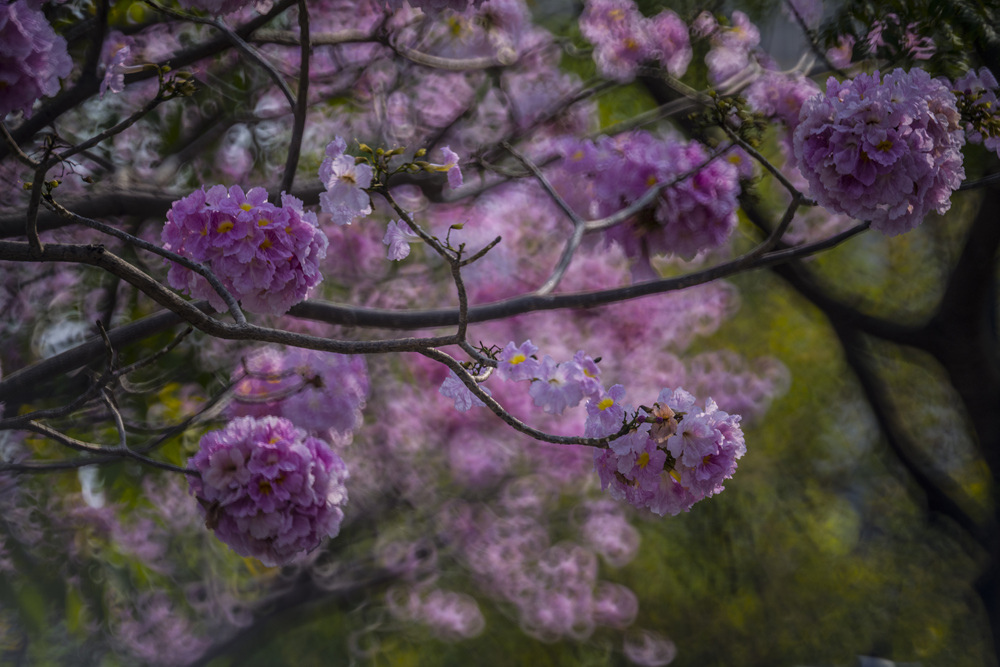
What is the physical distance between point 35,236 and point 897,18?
145cm

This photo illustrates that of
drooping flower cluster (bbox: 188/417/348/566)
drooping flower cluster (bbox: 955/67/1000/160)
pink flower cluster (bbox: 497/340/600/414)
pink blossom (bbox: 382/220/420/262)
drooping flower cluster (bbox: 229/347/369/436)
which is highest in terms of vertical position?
drooping flower cluster (bbox: 955/67/1000/160)

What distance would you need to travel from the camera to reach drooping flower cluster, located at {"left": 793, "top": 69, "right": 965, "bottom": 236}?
35.3 inches

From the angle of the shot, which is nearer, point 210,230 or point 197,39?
point 210,230

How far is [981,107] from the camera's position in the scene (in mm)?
1030

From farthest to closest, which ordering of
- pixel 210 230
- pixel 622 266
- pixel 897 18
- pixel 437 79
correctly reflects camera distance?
pixel 622 266 → pixel 437 79 → pixel 897 18 → pixel 210 230

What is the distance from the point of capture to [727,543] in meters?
3.54

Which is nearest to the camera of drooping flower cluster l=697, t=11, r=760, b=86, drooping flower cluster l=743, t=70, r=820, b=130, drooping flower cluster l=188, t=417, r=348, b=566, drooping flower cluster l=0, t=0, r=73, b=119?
drooping flower cluster l=0, t=0, r=73, b=119

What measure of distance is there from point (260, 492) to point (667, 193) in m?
0.86

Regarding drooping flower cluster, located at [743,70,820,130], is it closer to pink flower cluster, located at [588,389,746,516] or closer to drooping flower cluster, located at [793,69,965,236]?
drooping flower cluster, located at [793,69,965,236]

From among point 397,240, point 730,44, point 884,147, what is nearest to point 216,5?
point 397,240

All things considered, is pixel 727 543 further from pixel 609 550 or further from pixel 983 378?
pixel 983 378

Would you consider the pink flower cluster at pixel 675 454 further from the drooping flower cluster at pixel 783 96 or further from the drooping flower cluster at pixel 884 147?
the drooping flower cluster at pixel 783 96

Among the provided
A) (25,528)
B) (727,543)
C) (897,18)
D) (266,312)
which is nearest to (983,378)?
(897,18)

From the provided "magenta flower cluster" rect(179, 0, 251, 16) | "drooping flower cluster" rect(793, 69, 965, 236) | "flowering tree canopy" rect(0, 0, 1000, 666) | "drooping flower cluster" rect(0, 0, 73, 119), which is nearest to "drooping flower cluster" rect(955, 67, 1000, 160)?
"flowering tree canopy" rect(0, 0, 1000, 666)
